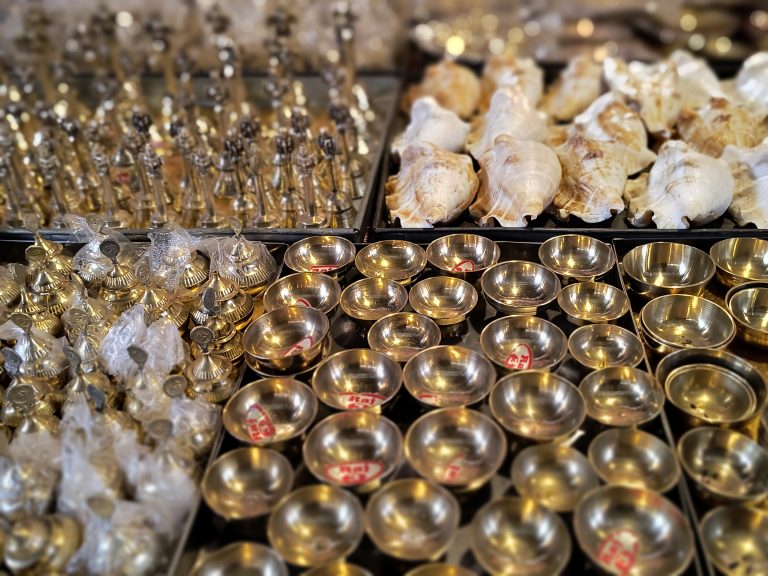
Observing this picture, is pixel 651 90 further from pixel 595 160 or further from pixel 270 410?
pixel 270 410

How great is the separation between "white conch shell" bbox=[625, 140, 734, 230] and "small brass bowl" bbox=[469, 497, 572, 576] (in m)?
0.94

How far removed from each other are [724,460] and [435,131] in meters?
1.26

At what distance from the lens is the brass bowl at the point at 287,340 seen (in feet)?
4.60

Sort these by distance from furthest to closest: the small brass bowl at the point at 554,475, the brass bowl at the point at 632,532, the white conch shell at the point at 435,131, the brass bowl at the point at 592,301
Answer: the white conch shell at the point at 435,131
the brass bowl at the point at 592,301
the small brass bowl at the point at 554,475
the brass bowl at the point at 632,532

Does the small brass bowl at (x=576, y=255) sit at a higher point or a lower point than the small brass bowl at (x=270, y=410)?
higher

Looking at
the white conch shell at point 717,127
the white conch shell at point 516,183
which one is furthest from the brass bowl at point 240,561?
the white conch shell at point 717,127

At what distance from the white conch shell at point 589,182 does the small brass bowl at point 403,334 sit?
1.83 feet

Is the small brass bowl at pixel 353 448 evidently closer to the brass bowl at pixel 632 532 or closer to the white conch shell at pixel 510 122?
the brass bowl at pixel 632 532

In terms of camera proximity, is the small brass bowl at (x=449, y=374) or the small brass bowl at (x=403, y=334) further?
the small brass bowl at (x=403, y=334)

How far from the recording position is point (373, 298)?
→ 5.32 ft

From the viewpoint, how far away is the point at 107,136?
90.6 inches

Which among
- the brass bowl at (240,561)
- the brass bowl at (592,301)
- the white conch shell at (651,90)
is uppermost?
the white conch shell at (651,90)

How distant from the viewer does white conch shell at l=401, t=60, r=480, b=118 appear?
2.45 m

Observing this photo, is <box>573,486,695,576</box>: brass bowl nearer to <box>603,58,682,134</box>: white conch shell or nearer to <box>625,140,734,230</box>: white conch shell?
<box>625,140,734,230</box>: white conch shell
